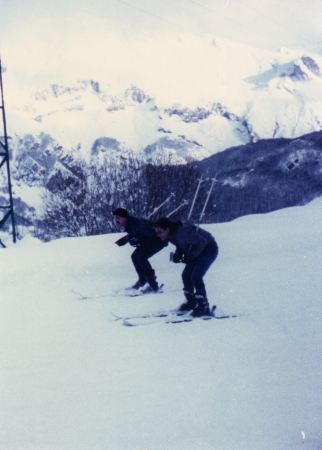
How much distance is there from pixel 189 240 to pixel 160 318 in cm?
117

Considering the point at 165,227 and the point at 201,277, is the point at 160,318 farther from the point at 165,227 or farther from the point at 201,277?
the point at 165,227

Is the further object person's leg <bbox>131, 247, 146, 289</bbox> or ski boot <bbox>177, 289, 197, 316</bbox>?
person's leg <bbox>131, 247, 146, 289</bbox>

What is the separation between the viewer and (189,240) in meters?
5.99

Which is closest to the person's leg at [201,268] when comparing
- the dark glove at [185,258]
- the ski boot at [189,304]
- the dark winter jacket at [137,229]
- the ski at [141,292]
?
the dark glove at [185,258]

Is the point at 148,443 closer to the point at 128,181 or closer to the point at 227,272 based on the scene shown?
the point at 227,272

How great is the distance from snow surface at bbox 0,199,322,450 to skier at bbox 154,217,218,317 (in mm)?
434

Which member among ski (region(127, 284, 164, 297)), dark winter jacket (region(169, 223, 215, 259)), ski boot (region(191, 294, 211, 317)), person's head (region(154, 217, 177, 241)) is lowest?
ski (region(127, 284, 164, 297))

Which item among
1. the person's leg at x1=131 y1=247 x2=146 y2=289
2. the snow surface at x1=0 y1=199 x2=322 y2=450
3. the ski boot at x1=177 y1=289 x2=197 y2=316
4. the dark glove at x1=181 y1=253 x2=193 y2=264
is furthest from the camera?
the person's leg at x1=131 y1=247 x2=146 y2=289

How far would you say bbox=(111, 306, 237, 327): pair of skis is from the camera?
19.8 feet

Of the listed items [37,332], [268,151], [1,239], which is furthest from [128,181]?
[268,151]

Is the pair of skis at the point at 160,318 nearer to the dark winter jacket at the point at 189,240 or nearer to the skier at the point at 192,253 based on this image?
the skier at the point at 192,253

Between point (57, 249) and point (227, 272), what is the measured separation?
495cm

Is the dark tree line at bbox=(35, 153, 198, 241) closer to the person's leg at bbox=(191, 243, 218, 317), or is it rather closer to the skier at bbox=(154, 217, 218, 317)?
the skier at bbox=(154, 217, 218, 317)

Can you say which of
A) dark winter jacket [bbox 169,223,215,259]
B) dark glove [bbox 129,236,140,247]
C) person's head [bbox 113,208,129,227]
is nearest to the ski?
dark glove [bbox 129,236,140,247]
